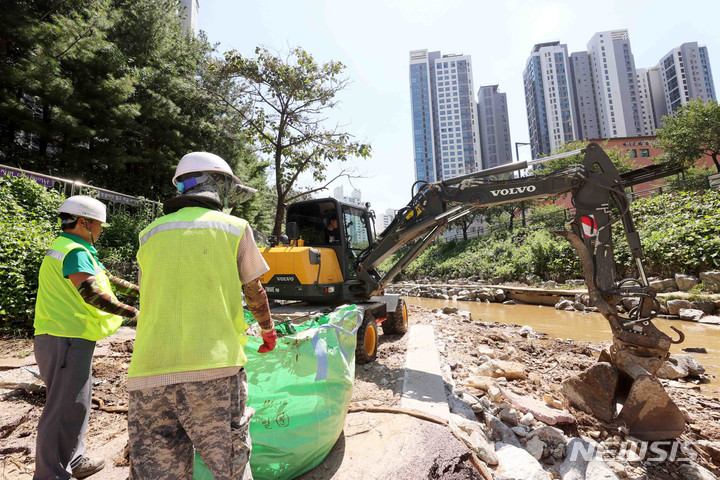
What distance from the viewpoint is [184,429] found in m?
1.38

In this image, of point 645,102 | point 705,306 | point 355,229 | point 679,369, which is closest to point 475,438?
point 355,229

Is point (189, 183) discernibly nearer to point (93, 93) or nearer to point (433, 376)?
point (433, 376)

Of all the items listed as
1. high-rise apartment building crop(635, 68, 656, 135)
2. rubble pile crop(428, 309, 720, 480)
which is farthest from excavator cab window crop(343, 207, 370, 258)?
high-rise apartment building crop(635, 68, 656, 135)

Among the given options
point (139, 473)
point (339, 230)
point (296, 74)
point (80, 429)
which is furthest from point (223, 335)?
point (296, 74)

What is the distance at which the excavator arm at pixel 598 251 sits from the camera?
291cm

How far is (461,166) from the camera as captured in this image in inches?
2825

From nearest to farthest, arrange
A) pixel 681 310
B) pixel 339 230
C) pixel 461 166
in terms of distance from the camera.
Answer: pixel 339 230 < pixel 681 310 < pixel 461 166

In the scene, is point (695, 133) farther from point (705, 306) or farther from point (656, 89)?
point (656, 89)

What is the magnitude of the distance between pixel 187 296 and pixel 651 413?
3714 millimetres

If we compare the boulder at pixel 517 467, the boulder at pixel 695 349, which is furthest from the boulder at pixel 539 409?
the boulder at pixel 695 349

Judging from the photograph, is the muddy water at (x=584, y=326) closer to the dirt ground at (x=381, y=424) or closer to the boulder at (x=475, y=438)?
the dirt ground at (x=381, y=424)

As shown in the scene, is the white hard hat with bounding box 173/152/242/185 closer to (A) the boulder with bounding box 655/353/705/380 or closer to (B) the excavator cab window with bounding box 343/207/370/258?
(B) the excavator cab window with bounding box 343/207/370/258

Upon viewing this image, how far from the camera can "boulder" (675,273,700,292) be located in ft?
29.9

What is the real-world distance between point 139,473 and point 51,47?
1178cm
